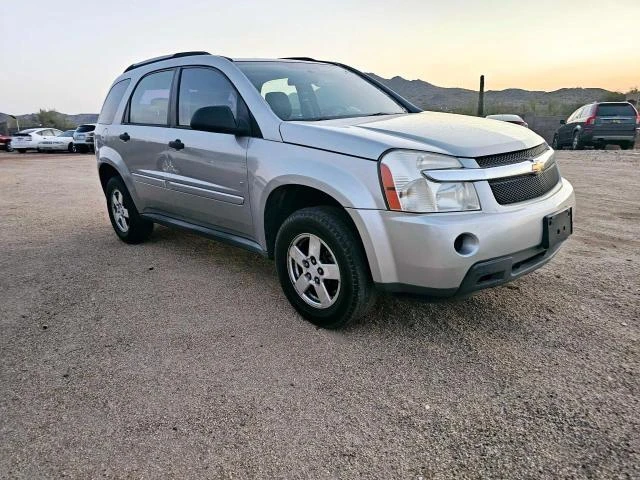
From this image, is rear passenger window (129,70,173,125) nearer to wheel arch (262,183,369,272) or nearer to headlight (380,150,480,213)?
wheel arch (262,183,369,272)

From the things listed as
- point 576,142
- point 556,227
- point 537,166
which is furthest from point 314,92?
point 576,142

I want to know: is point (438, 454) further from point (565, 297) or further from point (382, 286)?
point (565, 297)

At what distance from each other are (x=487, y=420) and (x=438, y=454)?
1.10 ft

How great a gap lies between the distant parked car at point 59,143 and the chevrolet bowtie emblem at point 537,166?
26.2 metres

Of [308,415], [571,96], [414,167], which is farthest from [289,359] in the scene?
[571,96]

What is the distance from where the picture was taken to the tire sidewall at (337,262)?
2.85m

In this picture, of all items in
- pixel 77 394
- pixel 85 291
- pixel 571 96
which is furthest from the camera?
pixel 571 96

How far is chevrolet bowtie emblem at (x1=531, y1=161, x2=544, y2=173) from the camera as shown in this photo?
9.64 ft

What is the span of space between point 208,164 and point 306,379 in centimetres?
193

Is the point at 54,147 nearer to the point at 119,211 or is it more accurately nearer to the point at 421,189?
the point at 119,211

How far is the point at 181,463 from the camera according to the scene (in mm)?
2004

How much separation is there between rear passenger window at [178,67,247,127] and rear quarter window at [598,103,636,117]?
14.0 meters

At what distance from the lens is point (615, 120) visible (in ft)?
46.9

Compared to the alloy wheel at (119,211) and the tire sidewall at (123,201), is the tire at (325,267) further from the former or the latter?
the alloy wheel at (119,211)
